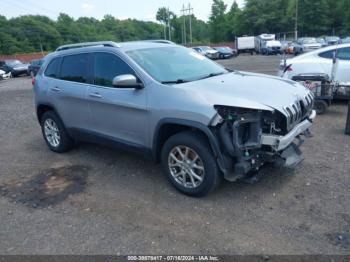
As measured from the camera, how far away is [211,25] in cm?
10481

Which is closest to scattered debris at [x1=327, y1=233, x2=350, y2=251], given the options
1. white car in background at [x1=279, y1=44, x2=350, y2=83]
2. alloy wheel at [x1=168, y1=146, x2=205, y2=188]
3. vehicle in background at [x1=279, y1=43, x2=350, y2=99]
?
alloy wheel at [x1=168, y1=146, x2=205, y2=188]

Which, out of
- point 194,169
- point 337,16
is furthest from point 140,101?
point 337,16

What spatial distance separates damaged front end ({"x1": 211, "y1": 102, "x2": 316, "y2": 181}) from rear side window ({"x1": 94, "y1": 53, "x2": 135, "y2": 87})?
1523 mm

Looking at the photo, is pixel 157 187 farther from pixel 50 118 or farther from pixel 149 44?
pixel 50 118

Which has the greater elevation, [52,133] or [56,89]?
[56,89]

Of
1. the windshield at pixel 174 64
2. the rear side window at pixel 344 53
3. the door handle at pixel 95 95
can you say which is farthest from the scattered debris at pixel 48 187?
the rear side window at pixel 344 53

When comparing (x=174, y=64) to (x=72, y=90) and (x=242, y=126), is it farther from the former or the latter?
(x=72, y=90)

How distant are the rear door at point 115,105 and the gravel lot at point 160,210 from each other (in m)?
0.66

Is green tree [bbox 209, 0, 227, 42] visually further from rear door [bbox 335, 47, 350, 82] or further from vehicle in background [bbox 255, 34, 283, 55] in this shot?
rear door [bbox 335, 47, 350, 82]

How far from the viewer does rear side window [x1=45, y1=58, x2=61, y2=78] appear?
5887 millimetres

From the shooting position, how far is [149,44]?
204 inches

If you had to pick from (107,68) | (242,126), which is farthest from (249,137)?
(107,68)

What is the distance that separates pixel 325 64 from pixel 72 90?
6.18 metres

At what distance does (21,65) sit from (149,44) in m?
28.1
